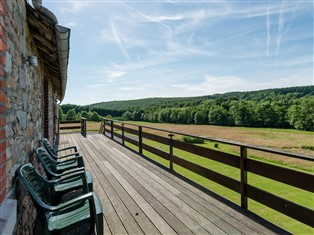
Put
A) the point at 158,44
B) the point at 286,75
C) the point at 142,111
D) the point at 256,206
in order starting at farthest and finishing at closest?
the point at 142,111 < the point at 286,75 < the point at 256,206 < the point at 158,44

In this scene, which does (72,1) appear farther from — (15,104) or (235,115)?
(235,115)

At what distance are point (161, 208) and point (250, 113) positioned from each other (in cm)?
5363

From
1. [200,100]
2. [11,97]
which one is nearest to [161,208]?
[11,97]

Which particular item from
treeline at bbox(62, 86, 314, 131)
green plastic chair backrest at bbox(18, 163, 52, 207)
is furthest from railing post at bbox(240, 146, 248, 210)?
treeline at bbox(62, 86, 314, 131)

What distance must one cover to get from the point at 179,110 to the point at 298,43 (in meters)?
40.7

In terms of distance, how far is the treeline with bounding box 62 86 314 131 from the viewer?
4525cm

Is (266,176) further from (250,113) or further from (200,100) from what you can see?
(200,100)

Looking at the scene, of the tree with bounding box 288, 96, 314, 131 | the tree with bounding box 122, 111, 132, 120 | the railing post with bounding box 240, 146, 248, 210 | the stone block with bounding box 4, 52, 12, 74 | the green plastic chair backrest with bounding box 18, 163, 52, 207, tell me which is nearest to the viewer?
the stone block with bounding box 4, 52, 12, 74

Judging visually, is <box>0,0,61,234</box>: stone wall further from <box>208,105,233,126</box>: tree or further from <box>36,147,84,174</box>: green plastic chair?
<box>208,105,233,126</box>: tree

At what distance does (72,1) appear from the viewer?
364cm

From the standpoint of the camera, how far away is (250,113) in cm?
5125

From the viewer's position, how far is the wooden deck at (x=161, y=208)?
7.41ft

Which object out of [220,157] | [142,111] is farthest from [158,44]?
[142,111]

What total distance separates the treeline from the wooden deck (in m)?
41.9
